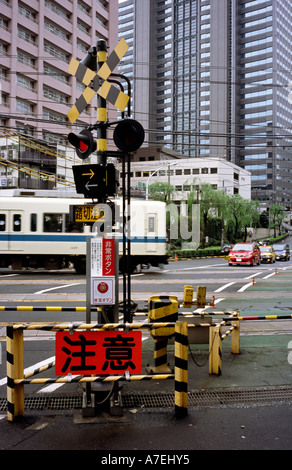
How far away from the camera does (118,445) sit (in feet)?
14.1

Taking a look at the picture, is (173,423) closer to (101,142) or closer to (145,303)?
(101,142)

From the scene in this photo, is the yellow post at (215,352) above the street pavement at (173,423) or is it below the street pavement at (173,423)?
above

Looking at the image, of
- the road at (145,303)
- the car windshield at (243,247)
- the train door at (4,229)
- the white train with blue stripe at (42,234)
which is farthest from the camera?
the car windshield at (243,247)

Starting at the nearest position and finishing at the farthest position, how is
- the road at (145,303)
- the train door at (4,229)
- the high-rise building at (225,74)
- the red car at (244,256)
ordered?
the road at (145,303)
the train door at (4,229)
the red car at (244,256)
the high-rise building at (225,74)

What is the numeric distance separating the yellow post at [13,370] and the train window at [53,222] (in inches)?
695

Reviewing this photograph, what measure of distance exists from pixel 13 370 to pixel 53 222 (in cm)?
1790

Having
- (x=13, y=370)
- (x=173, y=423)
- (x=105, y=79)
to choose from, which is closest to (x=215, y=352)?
(x=173, y=423)

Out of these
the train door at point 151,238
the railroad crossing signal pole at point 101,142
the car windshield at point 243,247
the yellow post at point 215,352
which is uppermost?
the railroad crossing signal pole at point 101,142

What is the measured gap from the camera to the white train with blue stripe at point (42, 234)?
72.0 feet

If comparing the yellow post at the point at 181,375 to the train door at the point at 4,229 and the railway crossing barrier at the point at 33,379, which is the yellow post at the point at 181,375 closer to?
the railway crossing barrier at the point at 33,379

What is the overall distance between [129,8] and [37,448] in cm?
17198

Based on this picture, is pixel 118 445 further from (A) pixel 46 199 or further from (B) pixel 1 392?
(A) pixel 46 199

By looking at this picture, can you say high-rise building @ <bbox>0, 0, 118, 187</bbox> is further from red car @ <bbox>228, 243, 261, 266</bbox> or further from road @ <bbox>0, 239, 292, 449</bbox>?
road @ <bbox>0, 239, 292, 449</bbox>

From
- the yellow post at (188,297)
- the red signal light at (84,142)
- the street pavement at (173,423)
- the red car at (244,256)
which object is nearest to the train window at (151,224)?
the red car at (244,256)
